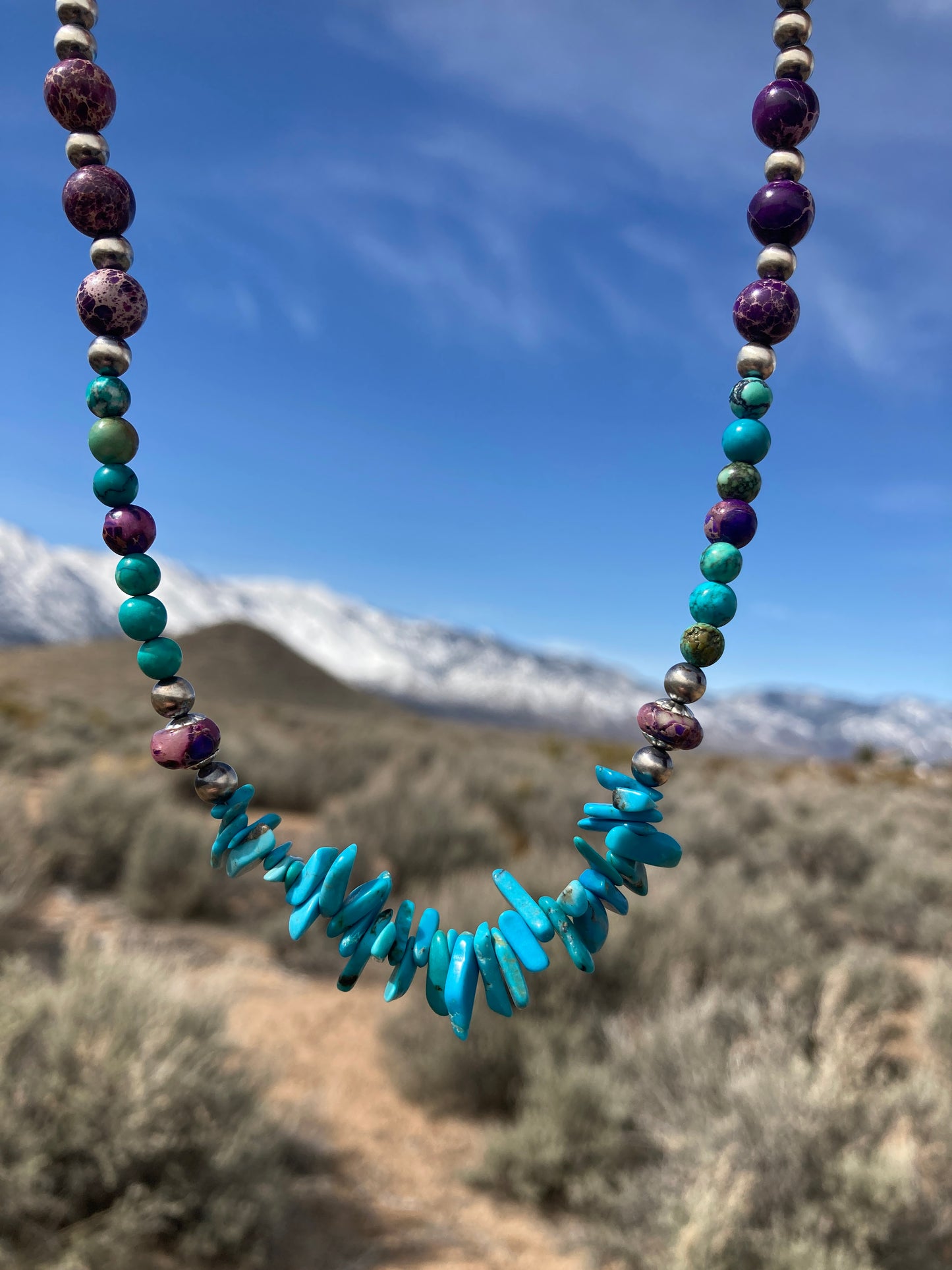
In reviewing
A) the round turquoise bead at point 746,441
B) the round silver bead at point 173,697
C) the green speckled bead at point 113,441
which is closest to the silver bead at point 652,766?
the round turquoise bead at point 746,441

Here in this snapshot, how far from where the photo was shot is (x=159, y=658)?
1444 mm

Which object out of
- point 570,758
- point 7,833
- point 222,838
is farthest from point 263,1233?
point 570,758

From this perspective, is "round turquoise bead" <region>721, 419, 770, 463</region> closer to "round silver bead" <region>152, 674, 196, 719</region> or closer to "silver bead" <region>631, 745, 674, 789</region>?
"silver bead" <region>631, 745, 674, 789</region>

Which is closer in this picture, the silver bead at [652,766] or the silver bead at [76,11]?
the silver bead at [76,11]

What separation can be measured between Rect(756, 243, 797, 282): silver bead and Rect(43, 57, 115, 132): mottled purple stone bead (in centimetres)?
110

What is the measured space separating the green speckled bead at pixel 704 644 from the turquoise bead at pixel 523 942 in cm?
53

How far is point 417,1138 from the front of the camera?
16.4 ft

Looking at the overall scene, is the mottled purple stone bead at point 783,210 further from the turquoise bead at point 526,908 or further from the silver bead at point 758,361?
the turquoise bead at point 526,908

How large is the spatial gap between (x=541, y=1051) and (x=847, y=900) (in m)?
5.96

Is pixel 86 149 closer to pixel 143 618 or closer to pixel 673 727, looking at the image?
pixel 143 618

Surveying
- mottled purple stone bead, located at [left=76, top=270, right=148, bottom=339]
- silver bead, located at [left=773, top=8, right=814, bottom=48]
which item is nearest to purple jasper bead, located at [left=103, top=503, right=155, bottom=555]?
mottled purple stone bead, located at [left=76, top=270, right=148, bottom=339]

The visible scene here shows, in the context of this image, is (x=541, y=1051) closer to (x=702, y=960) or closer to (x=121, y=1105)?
(x=702, y=960)

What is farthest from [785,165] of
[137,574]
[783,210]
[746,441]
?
[137,574]

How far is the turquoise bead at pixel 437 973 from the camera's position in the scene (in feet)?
4.37
